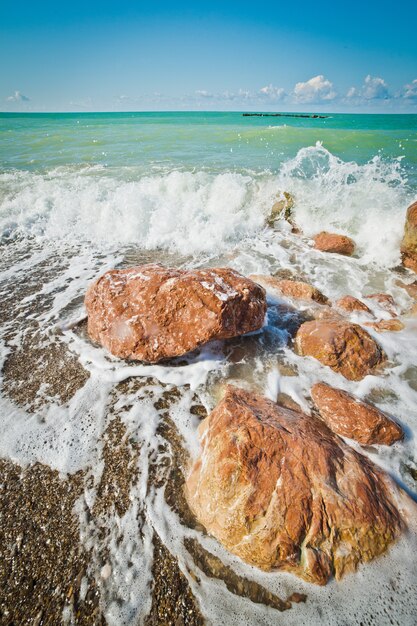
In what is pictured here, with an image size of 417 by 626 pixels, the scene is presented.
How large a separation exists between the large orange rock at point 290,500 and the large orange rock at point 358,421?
39 cm

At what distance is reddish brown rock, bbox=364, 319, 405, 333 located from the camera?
13.1 feet

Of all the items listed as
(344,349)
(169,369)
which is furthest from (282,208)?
(169,369)

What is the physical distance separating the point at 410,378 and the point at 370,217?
5136 mm

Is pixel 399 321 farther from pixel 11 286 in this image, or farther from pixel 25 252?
pixel 25 252

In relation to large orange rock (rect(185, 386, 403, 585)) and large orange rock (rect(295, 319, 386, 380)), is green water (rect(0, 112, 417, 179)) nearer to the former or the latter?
large orange rock (rect(295, 319, 386, 380))

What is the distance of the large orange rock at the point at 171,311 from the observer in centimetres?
312

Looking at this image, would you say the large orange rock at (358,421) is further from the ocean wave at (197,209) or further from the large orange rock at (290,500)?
the ocean wave at (197,209)

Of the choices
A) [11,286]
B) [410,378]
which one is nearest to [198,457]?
[410,378]

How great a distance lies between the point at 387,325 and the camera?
4.03 m

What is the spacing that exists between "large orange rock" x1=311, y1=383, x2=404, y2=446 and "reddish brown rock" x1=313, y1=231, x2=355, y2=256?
14.6ft

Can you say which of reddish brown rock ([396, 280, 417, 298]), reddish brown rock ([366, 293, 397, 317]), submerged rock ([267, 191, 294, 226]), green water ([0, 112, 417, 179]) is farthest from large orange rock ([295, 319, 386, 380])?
green water ([0, 112, 417, 179])

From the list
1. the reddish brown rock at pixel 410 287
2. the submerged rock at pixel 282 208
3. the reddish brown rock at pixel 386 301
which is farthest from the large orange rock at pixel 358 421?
the submerged rock at pixel 282 208

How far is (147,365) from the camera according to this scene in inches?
135

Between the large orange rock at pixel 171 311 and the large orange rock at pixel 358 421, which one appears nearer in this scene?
the large orange rock at pixel 358 421
